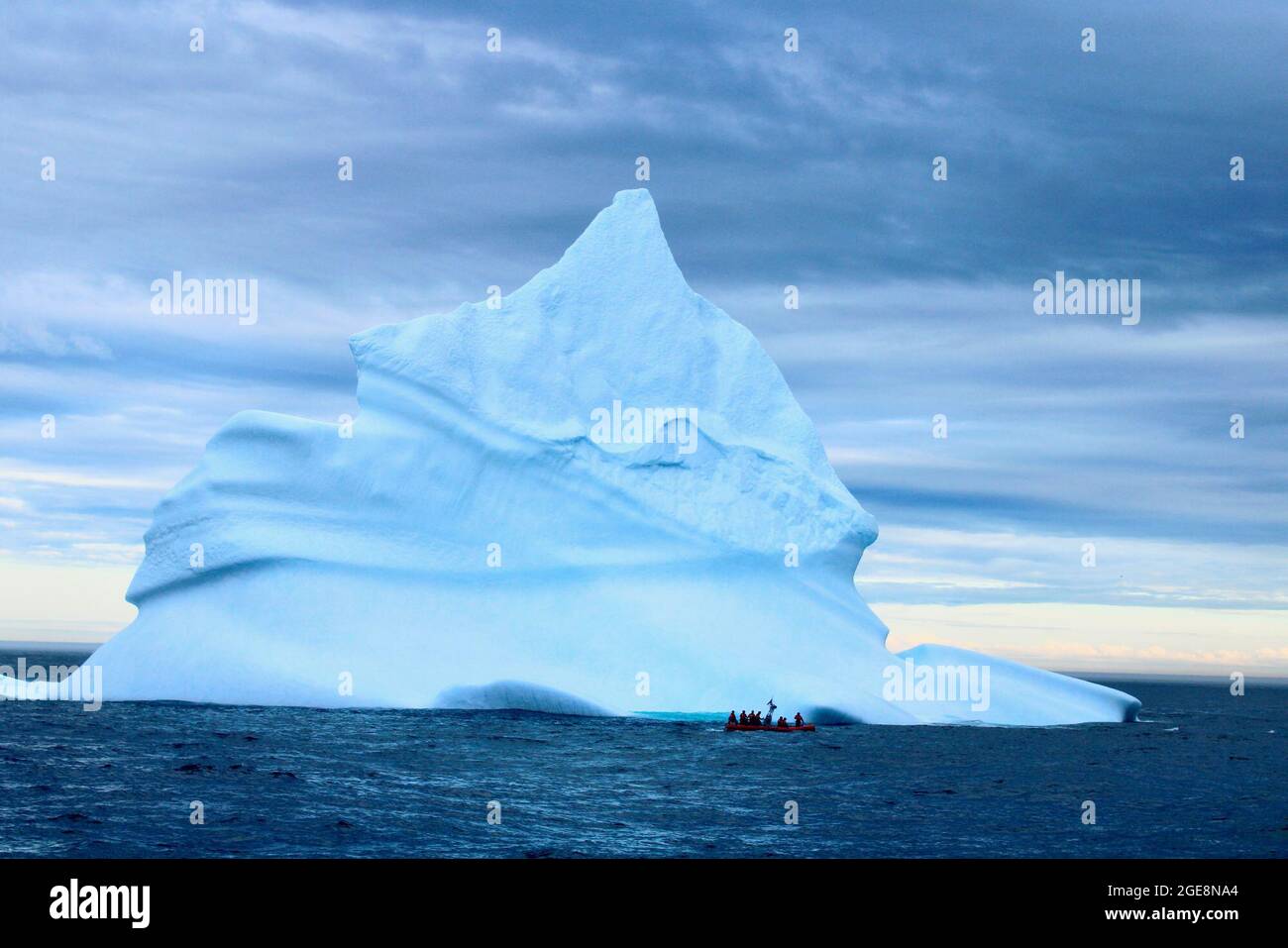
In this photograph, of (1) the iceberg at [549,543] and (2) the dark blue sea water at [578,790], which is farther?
(1) the iceberg at [549,543]

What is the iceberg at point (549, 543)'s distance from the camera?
3669cm

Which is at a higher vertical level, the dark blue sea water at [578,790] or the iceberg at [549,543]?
the iceberg at [549,543]

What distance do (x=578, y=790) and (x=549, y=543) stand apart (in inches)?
623

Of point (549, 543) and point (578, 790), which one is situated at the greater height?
point (549, 543)

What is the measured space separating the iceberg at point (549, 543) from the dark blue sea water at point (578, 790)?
1306mm

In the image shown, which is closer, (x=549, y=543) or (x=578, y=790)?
(x=578, y=790)

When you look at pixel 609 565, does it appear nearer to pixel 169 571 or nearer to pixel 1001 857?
pixel 169 571

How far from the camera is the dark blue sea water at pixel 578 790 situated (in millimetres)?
19484

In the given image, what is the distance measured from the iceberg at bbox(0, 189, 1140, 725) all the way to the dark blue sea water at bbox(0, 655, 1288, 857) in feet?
4.28

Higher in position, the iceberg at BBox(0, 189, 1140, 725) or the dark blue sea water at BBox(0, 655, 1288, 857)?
the iceberg at BBox(0, 189, 1140, 725)

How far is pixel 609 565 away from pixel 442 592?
14.6 feet

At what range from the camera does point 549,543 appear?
129 ft

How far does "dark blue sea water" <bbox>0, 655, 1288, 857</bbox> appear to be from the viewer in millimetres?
19484
